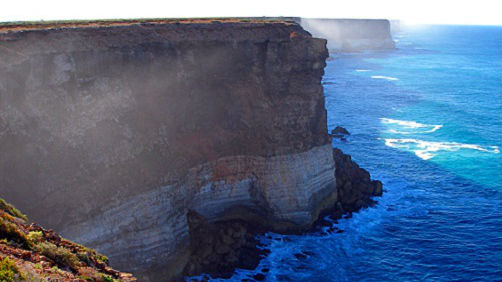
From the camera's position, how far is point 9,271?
12.2 meters

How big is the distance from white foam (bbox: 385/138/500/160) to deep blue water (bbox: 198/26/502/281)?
15 cm

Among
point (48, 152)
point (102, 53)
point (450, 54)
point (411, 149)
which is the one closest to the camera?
point (48, 152)

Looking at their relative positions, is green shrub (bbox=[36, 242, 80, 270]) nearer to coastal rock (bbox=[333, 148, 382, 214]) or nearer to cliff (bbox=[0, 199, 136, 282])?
cliff (bbox=[0, 199, 136, 282])

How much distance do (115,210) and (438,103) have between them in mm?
81759

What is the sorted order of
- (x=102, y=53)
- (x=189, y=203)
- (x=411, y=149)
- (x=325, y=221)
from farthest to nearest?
1. (x=411, y=149)
2. (x=325, y=221)
3. (x=189, y=203)
4. (x=102, y=53)

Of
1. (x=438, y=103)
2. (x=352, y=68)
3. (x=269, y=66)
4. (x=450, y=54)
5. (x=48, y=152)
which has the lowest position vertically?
(x=48, y=152)

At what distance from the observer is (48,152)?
29984 millimetres

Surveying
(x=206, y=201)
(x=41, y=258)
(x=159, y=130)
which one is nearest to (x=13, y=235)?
(x=41, y=258)

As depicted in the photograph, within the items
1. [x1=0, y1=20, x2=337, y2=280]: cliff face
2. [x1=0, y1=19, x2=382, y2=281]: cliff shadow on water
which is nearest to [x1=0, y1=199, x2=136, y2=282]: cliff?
[x1=0, y1=20, x2=337, y2=280]: cliff face

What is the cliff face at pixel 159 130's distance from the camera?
29.5 metres

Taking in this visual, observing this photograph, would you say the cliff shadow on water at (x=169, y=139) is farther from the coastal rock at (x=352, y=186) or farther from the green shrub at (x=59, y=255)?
the green shrub at (x=59, y=255)

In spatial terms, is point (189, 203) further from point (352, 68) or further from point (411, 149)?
point (352, 68)

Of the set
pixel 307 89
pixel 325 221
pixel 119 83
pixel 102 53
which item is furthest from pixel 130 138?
pixel 325 221

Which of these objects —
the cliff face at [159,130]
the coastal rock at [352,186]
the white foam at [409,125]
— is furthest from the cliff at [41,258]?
the white foam at [409,125]
